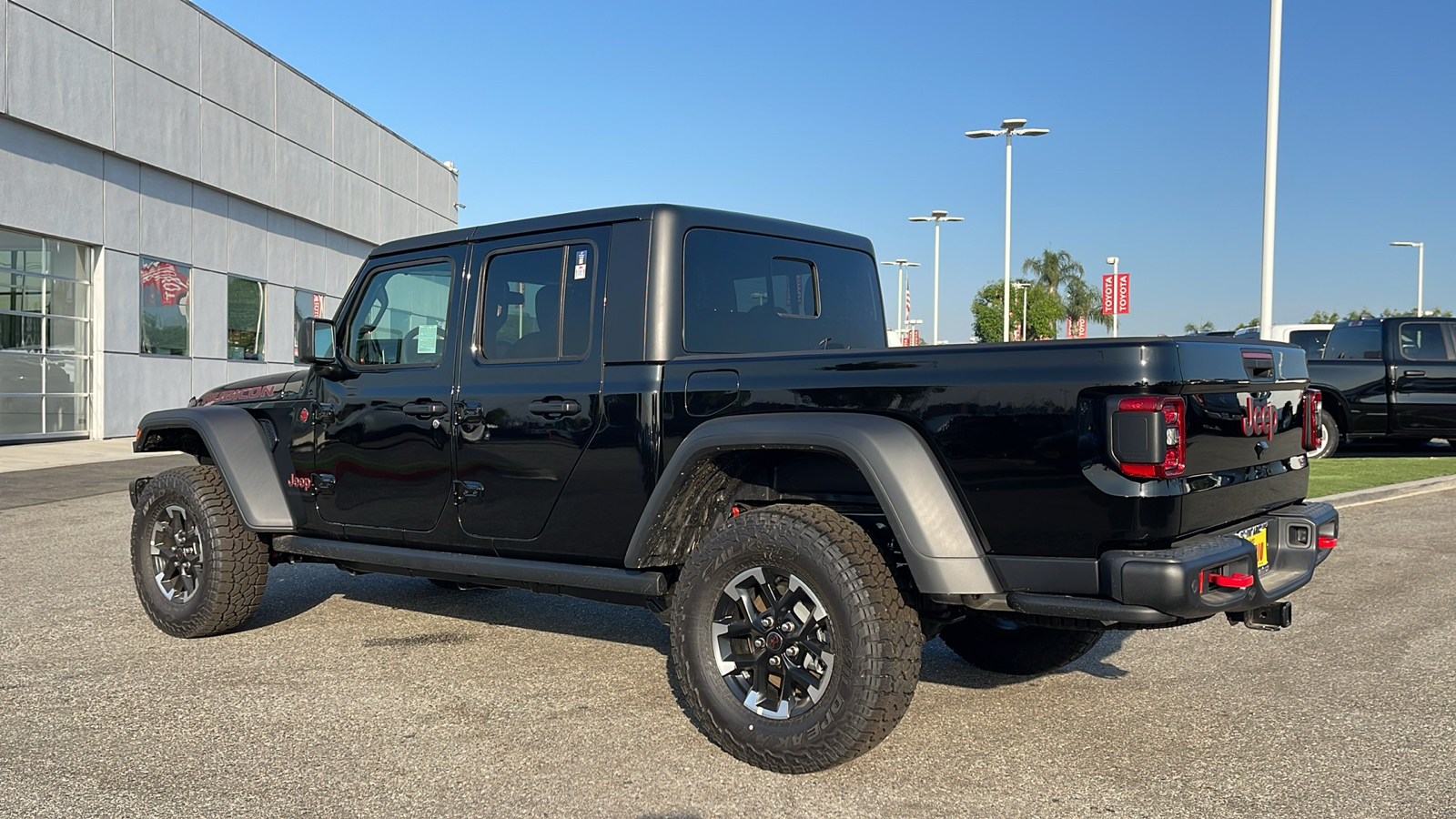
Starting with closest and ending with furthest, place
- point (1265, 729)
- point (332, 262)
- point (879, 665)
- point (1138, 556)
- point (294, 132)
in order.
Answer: point (1138, 556), point (879, 665), point (1265, 729), point (294, 132), point (332, 262)

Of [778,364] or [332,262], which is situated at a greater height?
[332,262]

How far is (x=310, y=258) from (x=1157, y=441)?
83.1 ft

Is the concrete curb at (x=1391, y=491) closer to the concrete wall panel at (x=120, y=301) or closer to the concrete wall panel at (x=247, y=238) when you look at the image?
the concrete wall panel at (x=120, y=301)

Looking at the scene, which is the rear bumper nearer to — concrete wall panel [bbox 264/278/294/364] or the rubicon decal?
the rubicon decal

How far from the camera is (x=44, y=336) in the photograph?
18.5m

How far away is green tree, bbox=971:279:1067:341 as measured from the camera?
5818 centimetres

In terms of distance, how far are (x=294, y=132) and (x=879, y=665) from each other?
2430cm

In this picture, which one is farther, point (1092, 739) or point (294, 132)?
point (294, 132)

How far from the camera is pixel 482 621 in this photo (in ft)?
20.6

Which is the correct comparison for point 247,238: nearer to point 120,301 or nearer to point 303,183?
point 303,183

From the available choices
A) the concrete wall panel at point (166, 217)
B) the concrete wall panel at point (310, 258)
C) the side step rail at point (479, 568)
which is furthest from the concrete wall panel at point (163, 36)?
the side step rail at point (479, 568)

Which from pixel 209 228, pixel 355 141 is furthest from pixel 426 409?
pixel 355 141

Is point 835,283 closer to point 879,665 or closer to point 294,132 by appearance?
point 879,665

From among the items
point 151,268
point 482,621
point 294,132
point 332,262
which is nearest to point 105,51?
point 151,268
